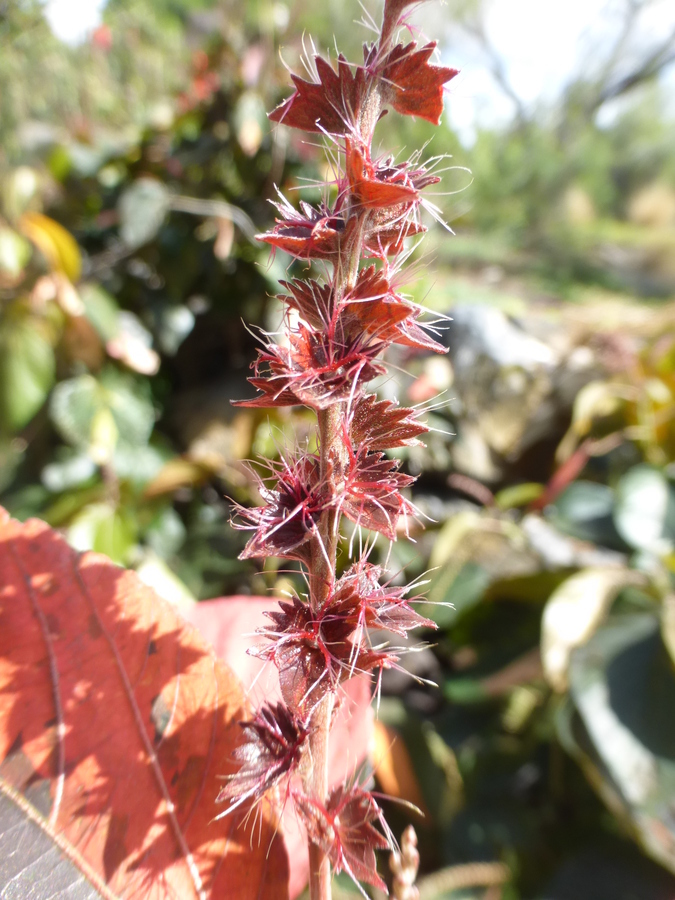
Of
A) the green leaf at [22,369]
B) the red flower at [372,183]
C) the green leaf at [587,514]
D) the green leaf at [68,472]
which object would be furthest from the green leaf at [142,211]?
the red flower at [372,183]

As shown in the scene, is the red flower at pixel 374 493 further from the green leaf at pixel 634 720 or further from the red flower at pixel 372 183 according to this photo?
the green leaf at pixel 634 720

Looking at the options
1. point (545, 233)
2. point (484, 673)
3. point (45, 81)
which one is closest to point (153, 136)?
point (45, 81)

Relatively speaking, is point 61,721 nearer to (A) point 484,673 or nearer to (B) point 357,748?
(B) point 357,748

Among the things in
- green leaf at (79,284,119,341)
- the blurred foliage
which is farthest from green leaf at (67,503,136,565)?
green leaf at (79,284,119,341)

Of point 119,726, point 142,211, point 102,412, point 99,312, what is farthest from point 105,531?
point 119,726

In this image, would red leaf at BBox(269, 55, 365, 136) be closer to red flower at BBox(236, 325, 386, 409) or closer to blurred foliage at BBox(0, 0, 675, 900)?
red flower at BBox(236, 325, 386, 409)
